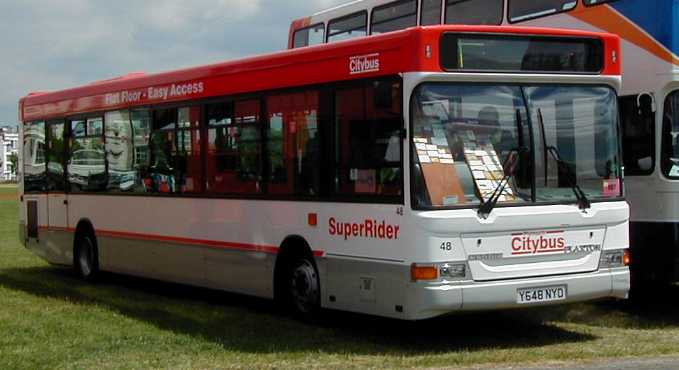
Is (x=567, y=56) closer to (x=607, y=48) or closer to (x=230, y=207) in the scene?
(x=607, y=48)

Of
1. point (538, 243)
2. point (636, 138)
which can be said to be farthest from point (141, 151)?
Result: point (538, 243)

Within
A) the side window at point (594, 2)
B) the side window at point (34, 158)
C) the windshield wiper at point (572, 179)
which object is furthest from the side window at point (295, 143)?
the side window at point (34, 158)

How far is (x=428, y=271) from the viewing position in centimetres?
1127

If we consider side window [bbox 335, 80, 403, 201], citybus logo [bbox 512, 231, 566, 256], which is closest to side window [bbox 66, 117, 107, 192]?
side window [bbox 335, 80, 403, 201]

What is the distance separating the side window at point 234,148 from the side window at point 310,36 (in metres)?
5.20

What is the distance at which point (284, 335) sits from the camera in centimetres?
1272

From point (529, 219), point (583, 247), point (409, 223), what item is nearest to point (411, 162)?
point (409, 223)

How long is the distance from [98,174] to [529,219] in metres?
8.98

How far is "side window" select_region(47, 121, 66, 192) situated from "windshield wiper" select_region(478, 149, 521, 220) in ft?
33.9

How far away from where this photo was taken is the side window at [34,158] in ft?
68.8

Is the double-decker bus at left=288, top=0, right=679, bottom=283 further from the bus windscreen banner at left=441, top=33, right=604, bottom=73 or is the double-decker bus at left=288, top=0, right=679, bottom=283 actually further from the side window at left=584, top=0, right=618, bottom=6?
the bus windscreen banner at left=441, top=33, right=604, bottom=73

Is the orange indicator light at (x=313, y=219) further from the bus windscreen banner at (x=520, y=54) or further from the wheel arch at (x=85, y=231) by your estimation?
the wheel arch at (x=85, y=231)

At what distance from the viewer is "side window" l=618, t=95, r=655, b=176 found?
13867 millimetres

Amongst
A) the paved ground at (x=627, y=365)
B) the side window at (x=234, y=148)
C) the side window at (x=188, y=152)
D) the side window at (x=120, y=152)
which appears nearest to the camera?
the paved ground at (x=627, y=365)
